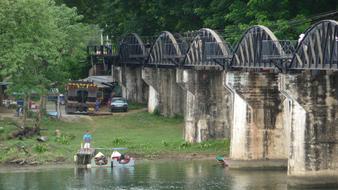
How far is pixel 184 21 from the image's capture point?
4385 inches

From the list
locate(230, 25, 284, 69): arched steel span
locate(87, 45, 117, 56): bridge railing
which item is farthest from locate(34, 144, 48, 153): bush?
locate(87, 45, 117, 56): bridge railing

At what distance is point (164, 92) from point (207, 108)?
1986 centimetres

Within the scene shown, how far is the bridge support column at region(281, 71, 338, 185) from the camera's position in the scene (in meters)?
64.0

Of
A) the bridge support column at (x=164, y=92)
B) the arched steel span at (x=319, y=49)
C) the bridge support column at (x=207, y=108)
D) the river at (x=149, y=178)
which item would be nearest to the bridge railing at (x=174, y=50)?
the bridge support column at (x=164, y=92)

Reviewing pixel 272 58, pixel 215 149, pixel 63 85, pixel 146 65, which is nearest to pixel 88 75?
pixel 146 65

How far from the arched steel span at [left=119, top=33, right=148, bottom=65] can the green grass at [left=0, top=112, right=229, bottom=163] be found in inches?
432

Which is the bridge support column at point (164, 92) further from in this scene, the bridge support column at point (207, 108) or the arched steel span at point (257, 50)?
the arched steel span at point (257, 50)

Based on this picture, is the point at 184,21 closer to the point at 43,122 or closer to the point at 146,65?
the point at 146,65

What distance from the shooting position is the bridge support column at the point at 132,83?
115 metres

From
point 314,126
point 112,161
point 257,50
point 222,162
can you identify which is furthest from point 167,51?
point 314,126

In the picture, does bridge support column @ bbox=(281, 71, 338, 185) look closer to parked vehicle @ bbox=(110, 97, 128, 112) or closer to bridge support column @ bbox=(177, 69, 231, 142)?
bridge support column @ bbox=(177, 69, 231, 142)

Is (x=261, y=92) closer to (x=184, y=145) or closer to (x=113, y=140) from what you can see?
(x=184, y=145)

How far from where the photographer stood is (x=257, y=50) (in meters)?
72.2

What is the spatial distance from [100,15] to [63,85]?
32.8 metres
